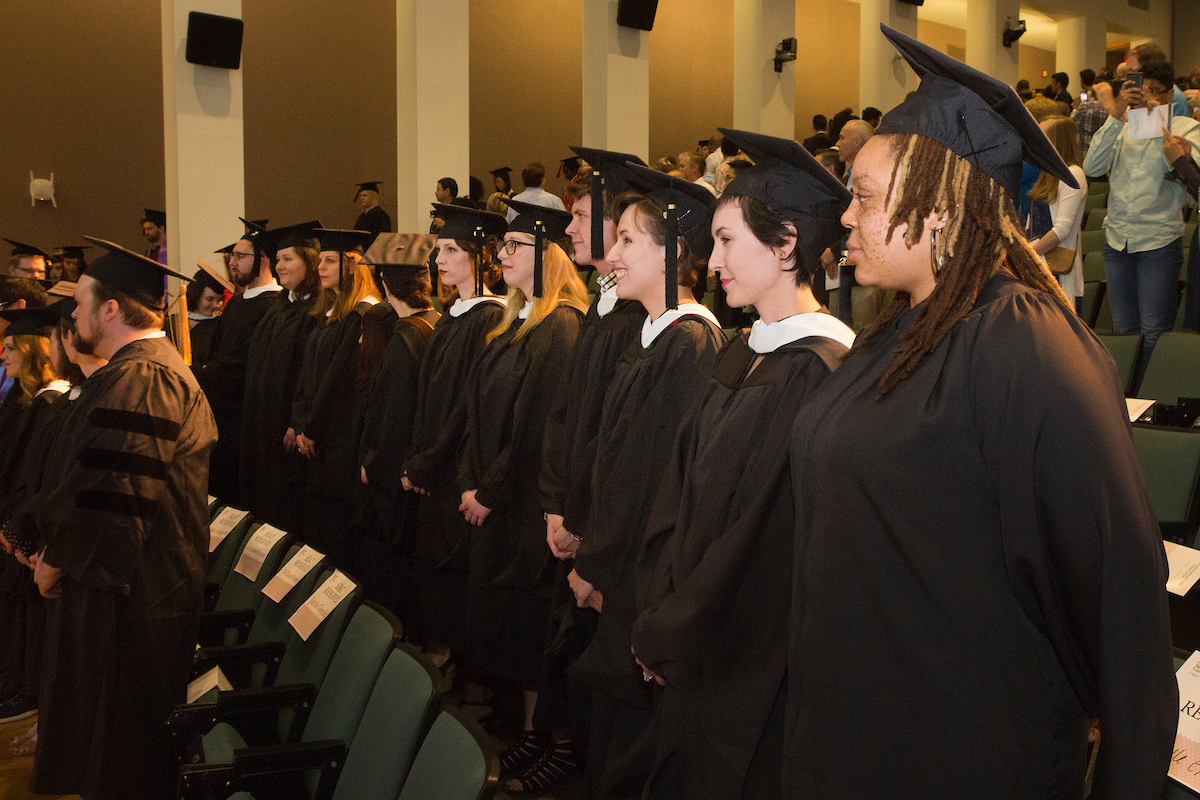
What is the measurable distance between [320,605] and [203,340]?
407 centimetres

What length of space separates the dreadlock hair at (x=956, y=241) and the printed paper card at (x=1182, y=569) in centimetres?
94

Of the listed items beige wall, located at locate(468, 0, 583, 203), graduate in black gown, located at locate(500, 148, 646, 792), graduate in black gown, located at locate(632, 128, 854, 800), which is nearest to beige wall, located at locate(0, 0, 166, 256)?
beige wall, located at locate(468, 0, 583, 203)

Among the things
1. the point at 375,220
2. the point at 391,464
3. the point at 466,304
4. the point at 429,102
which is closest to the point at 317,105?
the point at 375,220

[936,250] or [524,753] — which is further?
[524,753]

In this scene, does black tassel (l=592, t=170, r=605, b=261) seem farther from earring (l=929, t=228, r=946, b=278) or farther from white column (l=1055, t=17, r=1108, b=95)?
white column (l=1055, t=17, r=1108, b=95)

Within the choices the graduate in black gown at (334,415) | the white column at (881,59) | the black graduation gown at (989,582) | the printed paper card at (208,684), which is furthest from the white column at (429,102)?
the black graduation gown at (989,582)

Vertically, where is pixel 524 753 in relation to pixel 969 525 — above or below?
below

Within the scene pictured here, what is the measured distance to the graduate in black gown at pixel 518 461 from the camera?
3477 mm

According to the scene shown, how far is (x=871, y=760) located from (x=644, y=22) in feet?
34.6

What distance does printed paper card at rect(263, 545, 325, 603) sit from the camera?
114 inches

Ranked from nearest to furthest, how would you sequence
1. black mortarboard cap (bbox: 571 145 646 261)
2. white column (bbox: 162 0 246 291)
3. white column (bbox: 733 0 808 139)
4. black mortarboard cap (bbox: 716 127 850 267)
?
black mortarboard cap (bbox: 716 127 850 267)
black mortarboard cap (bbox: 571 145 646 261)
white column (bbox: 162 0 246 291)
white column (bbox: 733 0 808 139)

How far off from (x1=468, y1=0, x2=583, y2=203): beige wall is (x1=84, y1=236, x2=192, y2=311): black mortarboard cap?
11.3 m

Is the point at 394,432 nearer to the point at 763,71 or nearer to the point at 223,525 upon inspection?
the point at 223,525

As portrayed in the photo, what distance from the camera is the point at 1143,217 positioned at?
4836 mm
